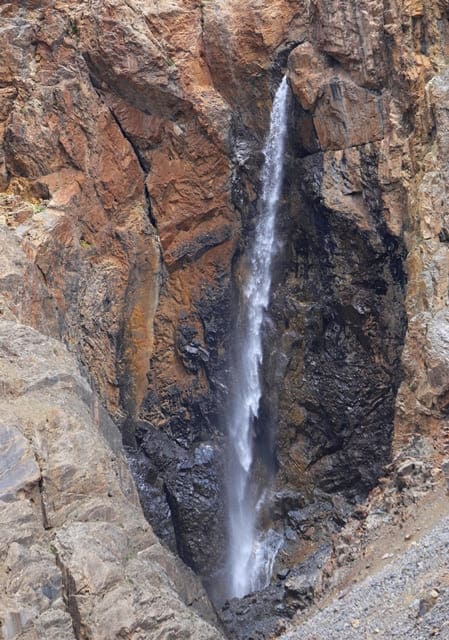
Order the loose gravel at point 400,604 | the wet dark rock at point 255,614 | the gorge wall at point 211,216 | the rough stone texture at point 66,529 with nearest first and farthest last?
the loose gravel at point 400,604, the rough stone texture at point 66,529, the wet dark rock at point 255,614, the gorge wall at point 211,216

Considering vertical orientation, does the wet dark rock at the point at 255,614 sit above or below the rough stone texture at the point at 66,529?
below

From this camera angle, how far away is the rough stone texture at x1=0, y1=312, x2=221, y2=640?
1465 cm

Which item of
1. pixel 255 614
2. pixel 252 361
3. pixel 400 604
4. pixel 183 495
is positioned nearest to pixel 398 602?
pixel 400 604

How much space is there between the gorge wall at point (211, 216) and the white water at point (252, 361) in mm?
511

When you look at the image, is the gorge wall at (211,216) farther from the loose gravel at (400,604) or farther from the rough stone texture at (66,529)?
the loose gravel at (400,604)

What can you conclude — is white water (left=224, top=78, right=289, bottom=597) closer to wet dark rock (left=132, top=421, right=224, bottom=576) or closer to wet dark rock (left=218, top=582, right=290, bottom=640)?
wet dark rock (left=132, top=421, right=224, bottom=576)

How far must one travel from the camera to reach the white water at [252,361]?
28.6 m

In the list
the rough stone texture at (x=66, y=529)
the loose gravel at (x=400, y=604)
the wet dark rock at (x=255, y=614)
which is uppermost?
the rough stone texture at (x=66, y=529)

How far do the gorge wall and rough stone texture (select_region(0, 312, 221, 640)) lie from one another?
557 cm

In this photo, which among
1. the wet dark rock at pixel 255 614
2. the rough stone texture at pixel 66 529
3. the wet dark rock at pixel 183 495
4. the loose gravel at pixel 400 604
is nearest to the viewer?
the loose gravel at pixel 400 604

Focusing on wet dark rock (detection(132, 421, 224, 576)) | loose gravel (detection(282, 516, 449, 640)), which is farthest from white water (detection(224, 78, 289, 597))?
loose gravel (detection(282, 516, 449, 640))

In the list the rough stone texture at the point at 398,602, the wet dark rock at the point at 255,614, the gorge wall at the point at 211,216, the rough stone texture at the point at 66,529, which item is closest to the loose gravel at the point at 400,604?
the rough stone texture at the point at 398,602

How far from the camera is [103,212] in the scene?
27.6m

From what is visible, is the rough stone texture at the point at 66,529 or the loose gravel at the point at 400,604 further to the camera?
the rough stone texture at the point at 66,529
